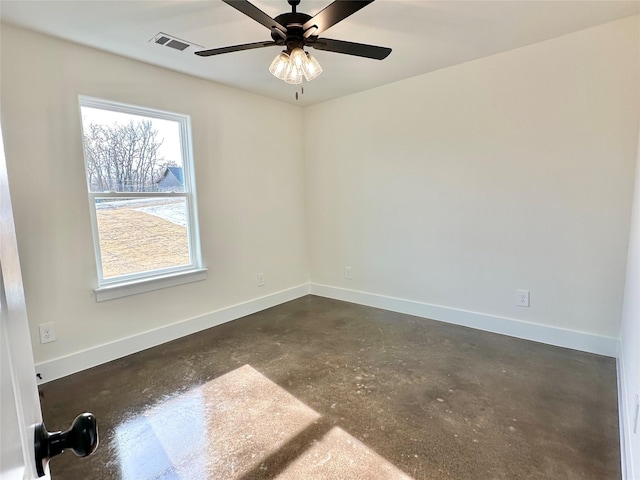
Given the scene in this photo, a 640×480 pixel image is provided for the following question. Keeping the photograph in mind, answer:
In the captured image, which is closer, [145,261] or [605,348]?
[605,348]

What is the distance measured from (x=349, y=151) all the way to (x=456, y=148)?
123cm

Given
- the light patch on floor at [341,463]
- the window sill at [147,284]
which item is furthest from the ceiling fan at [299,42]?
the light patch on floor at [341,463]

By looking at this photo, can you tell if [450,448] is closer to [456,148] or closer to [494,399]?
[494,399]

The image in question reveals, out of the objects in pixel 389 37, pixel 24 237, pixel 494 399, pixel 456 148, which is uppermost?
pixel 389 37

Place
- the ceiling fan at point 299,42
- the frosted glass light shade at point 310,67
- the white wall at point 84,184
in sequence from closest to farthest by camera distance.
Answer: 1. the ceiling fan at point 299,42
2. the frosted glass light shade at point 310,67
3. the white wall at point 84,184

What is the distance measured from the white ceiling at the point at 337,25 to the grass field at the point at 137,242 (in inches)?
51.1

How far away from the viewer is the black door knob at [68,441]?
1.90ft

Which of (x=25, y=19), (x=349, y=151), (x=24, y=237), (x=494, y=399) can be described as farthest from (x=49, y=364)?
(x=349, y=151)

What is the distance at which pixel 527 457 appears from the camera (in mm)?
1626

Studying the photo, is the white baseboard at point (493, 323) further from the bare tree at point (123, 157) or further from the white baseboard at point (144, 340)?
the bare tree at point (123, 157)

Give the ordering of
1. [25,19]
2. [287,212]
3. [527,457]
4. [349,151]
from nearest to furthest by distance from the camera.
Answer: [527,457] → [25,19] → [349,151] → [287,212]

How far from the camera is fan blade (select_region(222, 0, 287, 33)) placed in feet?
4.83

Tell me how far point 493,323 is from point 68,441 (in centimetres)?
326

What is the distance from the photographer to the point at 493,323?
3.09 m
